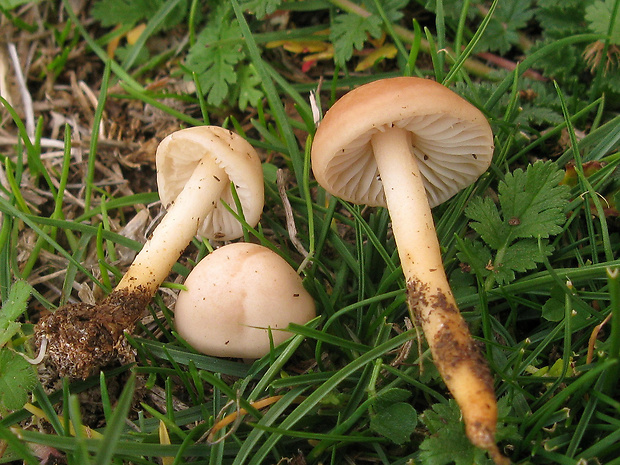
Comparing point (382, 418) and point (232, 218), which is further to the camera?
point (232, 218)

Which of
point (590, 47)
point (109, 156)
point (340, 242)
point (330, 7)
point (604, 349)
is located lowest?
point (604, 349)

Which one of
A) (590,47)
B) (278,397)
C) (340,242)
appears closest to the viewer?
(278,397)

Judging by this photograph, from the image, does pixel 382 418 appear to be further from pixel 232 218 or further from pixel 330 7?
pixel 330 7

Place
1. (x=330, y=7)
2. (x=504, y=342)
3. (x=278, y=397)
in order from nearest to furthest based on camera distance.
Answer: (x=278, y=397) → (x=504, y=342) → (x=330, y=7)

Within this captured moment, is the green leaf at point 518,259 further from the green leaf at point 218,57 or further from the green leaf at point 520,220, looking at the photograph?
the green leaf at point 218,57

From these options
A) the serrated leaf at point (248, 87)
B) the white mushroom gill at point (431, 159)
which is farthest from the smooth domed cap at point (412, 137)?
the serrated leaf at point (248, 87)

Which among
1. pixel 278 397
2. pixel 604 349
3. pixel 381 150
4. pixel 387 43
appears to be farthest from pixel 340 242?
pixel 387 43

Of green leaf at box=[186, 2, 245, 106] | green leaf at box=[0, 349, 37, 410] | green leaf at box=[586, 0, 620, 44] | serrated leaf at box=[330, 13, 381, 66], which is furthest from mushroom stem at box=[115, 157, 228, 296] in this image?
green leaf at box=[586, 0, 620, 44]

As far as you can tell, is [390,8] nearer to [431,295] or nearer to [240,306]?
[431,295]

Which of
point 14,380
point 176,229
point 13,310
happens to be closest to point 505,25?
point 176,229
